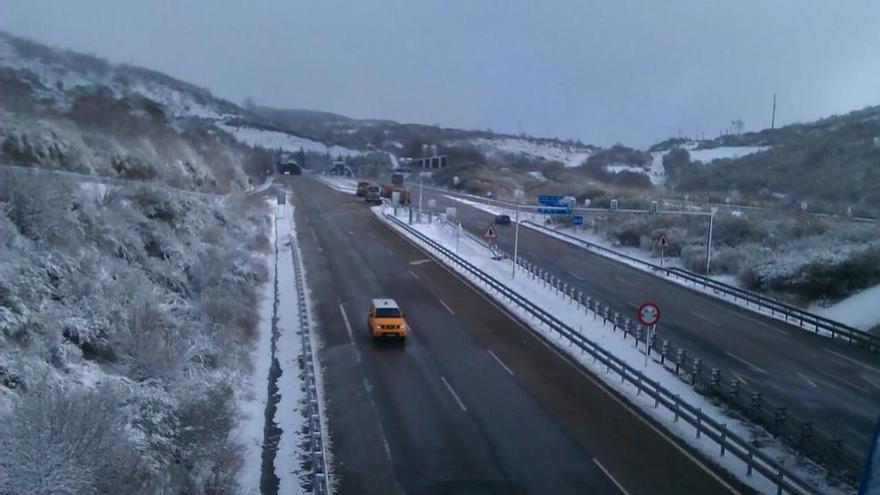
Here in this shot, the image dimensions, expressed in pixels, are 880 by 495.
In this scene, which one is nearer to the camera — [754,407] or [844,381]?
[754,407]

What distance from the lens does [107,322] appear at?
54.0 ft

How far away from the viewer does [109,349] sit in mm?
15812

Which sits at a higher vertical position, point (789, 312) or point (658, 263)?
point (789, 312)

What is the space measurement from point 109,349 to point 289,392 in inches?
176

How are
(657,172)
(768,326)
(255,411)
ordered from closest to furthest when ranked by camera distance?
(255,411)
(768,326)
(657,172)

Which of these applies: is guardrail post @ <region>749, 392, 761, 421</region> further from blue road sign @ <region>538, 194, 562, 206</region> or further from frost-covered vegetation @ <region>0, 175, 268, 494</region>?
blue road sign @ <region>538, 194, 562, 206</region>

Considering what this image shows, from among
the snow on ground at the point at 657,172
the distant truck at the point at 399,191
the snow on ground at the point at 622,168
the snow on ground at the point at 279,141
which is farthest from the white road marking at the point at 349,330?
the snow on ground at the point at 279,141

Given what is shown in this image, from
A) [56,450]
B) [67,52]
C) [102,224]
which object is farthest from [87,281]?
[67,52]

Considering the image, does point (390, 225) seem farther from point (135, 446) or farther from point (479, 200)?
point (135, 446)

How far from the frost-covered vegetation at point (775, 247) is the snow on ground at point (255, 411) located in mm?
24228

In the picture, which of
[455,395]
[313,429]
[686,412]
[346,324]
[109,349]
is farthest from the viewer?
[346,324]

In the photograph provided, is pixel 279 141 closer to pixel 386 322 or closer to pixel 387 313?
pixel 387 313

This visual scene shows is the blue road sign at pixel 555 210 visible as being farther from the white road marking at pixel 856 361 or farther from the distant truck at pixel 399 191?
the distant truck at pixel 399 191

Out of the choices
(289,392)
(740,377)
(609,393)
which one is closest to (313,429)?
(289,392)
